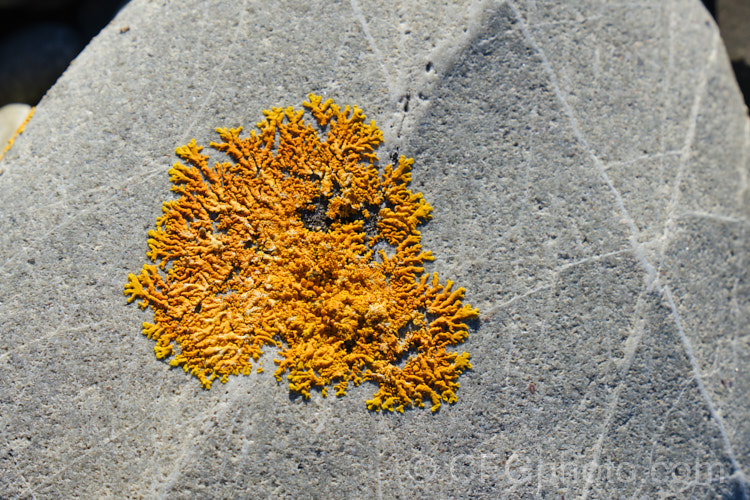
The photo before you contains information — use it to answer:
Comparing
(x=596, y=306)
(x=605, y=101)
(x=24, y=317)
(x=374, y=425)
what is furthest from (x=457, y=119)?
(x=24, y=317)

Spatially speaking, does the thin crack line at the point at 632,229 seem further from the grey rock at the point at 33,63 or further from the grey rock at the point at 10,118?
the grey rock at the point at 10,118

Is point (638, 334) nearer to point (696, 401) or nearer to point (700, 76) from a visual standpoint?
point (696, 401)

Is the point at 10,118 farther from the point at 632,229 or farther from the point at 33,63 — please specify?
the point at 632,229

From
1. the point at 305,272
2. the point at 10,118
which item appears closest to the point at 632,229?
the point at 305,272

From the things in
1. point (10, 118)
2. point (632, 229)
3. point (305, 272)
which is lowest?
point (632, 229)

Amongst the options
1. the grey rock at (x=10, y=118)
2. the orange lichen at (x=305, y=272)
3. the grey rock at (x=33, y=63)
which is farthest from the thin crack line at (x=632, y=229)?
the grey rock at (x=10, y=118)

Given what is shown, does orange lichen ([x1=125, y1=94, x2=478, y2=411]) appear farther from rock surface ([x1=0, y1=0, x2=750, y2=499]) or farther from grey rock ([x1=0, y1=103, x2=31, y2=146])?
grey rock ([x1=0, y1=103, x2=31, y2=146])
